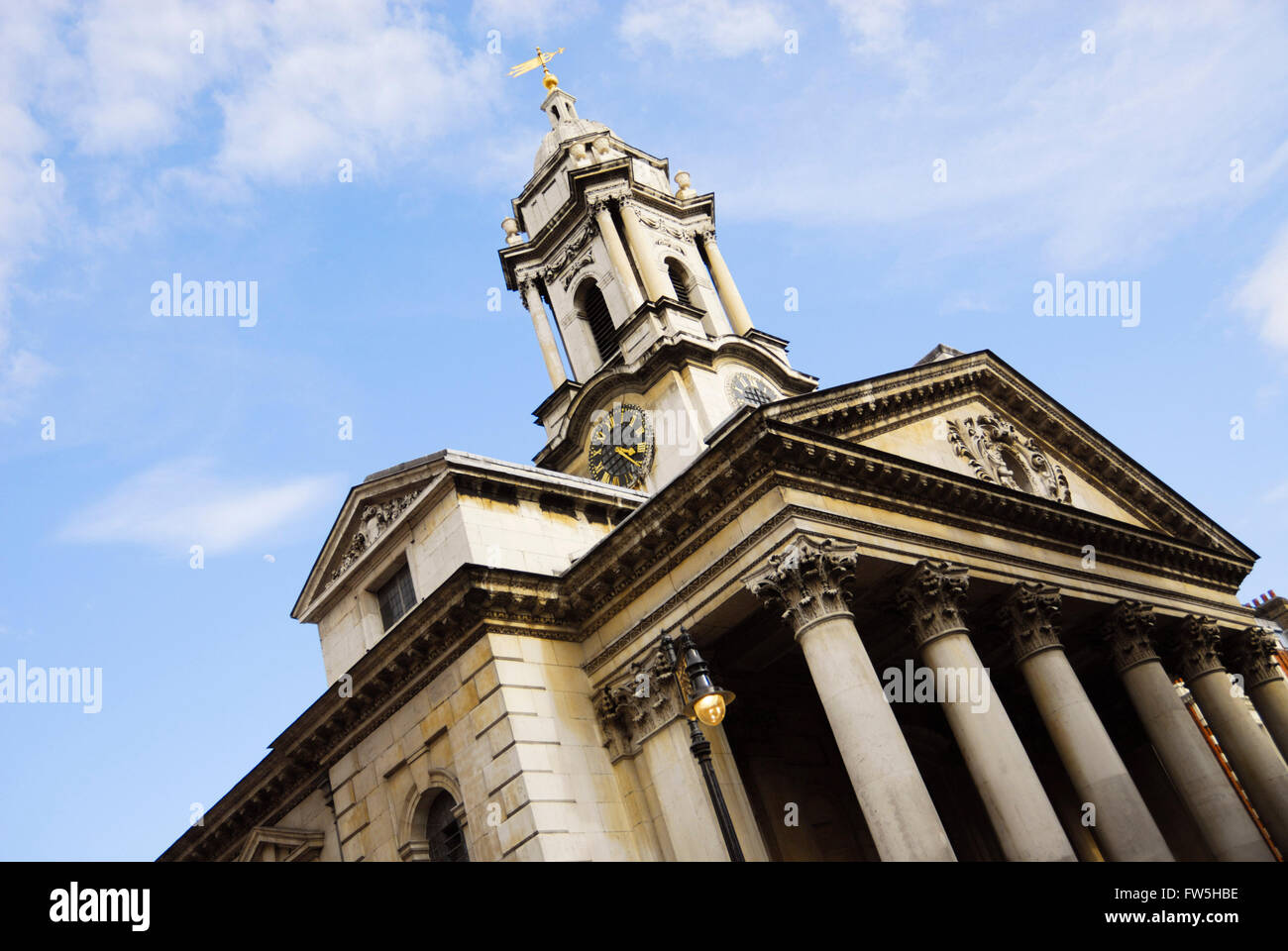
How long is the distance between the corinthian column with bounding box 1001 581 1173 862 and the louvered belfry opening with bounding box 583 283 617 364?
20226mm

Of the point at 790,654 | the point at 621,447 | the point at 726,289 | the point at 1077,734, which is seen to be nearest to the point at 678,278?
the point at 726,289

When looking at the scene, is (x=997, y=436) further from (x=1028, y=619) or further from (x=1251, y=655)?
(x=1251, y=655)

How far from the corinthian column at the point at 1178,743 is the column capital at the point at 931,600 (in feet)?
25.7

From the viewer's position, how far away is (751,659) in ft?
79.6

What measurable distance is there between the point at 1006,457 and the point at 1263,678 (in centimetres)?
1083

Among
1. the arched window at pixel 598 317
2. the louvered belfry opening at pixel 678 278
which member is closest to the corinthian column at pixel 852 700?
the arched window at pixel 598 317

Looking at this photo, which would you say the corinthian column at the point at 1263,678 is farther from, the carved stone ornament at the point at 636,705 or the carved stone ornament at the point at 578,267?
the carved stone ornament at the point at 578,267

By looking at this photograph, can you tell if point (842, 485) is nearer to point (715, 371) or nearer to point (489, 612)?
point (489, 612)

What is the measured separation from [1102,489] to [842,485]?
15.0 meters

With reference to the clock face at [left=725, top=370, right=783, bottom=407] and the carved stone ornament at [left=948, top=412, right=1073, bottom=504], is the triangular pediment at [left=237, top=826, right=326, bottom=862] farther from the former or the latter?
the clock face at [left=725, top=370, right=783, bottom=407]

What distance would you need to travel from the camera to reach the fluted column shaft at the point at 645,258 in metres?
38.4

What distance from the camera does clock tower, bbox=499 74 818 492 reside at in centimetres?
3500
